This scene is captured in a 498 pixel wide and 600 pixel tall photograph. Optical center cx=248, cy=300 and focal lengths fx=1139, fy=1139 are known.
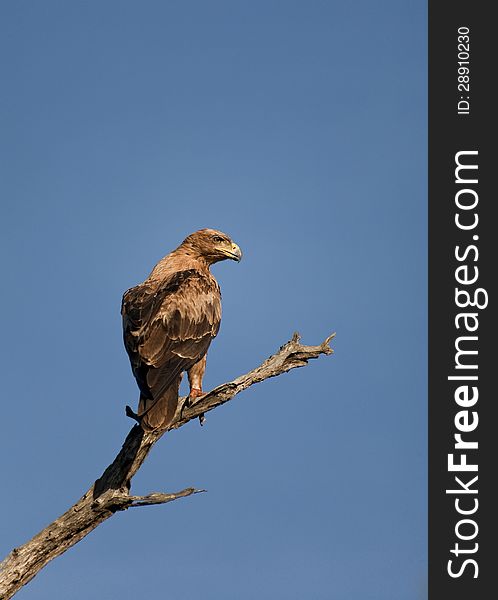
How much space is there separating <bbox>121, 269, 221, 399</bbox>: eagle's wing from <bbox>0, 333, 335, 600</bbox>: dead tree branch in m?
0.57

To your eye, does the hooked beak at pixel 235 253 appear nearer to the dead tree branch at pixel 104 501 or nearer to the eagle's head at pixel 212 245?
the eagle's head at pixel 212 245

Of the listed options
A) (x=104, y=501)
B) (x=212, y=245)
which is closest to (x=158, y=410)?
(x=104, y=501)

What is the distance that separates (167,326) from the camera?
14828 mm

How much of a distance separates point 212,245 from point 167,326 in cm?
268

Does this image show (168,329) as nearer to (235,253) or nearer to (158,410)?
(158,410)

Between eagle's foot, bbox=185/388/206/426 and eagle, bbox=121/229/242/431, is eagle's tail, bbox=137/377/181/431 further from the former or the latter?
eagle's foot, bbox=185/388/206/426

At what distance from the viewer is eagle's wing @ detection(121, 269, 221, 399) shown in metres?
14.2

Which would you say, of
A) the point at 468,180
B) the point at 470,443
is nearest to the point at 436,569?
the point at 470,443

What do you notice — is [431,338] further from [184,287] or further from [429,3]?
[429,3]

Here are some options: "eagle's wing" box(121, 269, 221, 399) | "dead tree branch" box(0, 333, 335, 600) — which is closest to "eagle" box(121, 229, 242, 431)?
"eagle's wing" box(121, 269, 221, 399)

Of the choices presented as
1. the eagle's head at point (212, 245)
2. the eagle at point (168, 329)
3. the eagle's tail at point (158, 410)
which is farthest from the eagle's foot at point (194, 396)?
the eagle's head at point (212, 245)

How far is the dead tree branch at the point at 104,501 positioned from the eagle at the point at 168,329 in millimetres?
372

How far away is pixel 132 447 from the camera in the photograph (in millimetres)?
13758

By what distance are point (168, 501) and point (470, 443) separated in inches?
207
